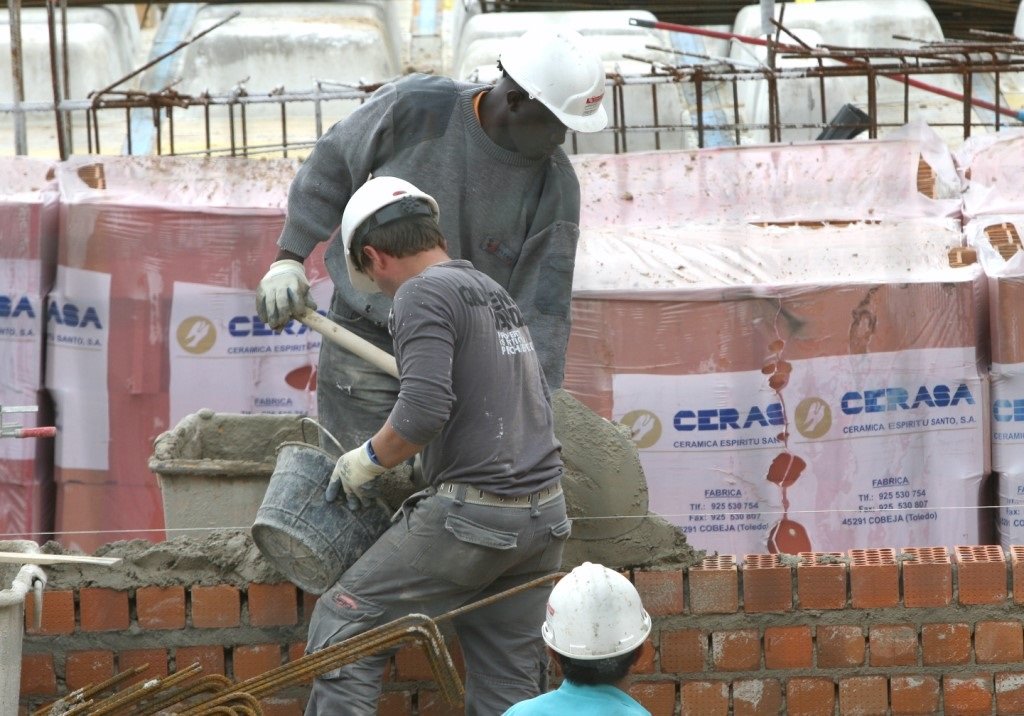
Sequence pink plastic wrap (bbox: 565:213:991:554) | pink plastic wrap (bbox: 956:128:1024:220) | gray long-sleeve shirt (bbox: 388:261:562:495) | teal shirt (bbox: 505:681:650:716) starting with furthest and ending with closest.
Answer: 1. pink plastic wrap (bbox: 956:128:1024:220)
2. pink plastic wrap (bbox: 565:213:991:554)
3. gray long-sleeve shirt (bbox: 388:261:562:495)
4. teal shirt (bbox: 505:681:650:716)

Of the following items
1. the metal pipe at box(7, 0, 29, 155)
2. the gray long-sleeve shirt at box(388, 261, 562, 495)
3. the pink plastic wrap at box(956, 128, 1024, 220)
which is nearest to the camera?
the gray long-sleeve shirt at box(388, 261, 562, 495)

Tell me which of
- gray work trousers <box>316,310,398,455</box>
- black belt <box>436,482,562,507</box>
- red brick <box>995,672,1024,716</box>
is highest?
gray work trousers <box>316,310,398,455</box>

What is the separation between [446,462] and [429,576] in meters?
0.28

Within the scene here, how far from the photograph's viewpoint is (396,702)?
4.27 meters

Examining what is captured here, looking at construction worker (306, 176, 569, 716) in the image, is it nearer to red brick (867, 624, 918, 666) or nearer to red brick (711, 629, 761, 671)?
red brick (711, 629, 761, 671)

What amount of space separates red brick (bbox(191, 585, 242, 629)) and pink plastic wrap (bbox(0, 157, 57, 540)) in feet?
10.3

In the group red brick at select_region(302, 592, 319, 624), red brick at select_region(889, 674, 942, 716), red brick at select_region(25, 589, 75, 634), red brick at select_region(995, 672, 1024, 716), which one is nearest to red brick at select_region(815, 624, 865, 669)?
red brick at select_region(889, 674, 942, 716)

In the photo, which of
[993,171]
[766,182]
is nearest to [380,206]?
[766,182]

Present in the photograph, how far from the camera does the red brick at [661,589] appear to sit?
4.27 meters

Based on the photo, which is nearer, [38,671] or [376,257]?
[376,257]

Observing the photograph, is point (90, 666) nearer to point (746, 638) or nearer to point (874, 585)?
point (746, 638)

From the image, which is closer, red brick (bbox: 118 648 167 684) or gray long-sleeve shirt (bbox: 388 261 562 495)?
gray long-sleeve shirt (bbox: 388 261 562 495)

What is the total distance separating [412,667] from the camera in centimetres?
426

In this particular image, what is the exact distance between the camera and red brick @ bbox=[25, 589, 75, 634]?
423cm
